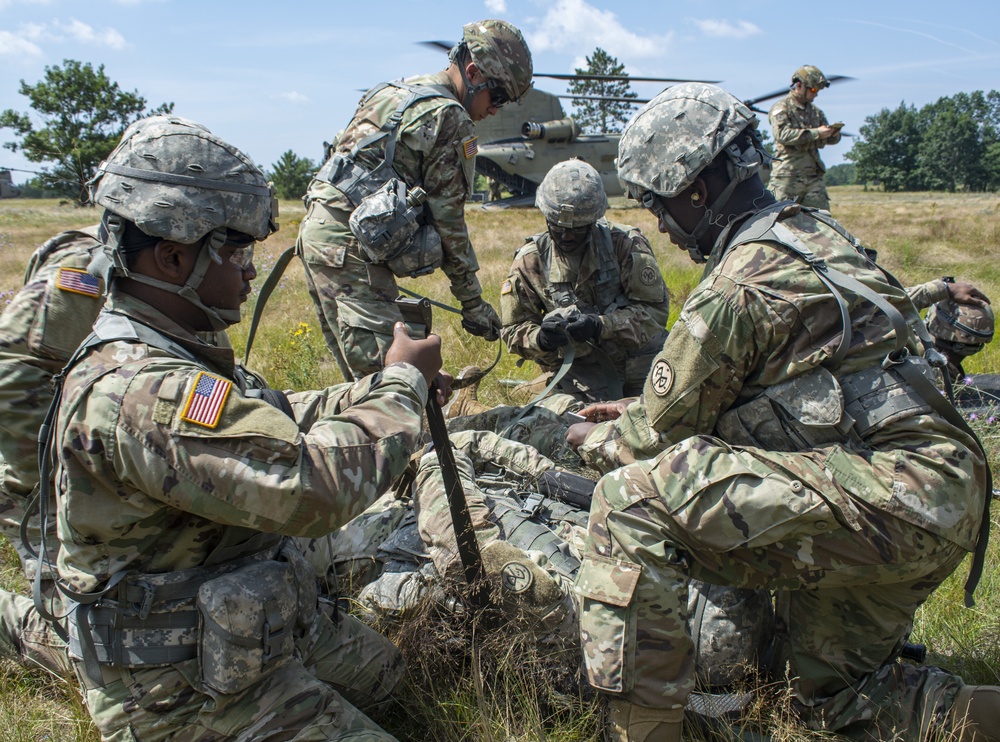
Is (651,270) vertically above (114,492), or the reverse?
(651,270)

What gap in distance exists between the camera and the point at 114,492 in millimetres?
1918

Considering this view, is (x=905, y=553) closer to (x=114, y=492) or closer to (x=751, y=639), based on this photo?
(x=751, y=639)

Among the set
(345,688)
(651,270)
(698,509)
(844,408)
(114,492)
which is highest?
(651,270)

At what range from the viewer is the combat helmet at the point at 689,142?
2631 millimetres

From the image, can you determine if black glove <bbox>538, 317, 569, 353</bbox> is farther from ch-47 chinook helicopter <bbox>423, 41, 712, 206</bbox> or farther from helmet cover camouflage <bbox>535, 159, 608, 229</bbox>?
ch-47 chinook helicopter <bbox>423, 41, 712, 206</bbox>

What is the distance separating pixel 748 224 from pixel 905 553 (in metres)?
1.17

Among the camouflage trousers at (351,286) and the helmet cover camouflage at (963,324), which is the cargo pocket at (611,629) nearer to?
the camouflage trousers at (351,286)

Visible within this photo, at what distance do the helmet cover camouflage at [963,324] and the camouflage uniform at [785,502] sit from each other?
2936mm

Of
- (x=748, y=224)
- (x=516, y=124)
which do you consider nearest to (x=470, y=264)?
(x=748, y=224)

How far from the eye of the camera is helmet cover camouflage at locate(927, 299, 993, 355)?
16.0 feet

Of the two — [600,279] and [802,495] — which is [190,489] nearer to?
[802,495]

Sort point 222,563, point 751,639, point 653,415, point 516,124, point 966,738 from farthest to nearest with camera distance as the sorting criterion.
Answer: point 516,124 < point 751,639 < point 653,415 < point 966,738 < point 222,563

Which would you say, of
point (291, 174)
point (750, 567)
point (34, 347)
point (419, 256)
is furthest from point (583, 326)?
point (291, 174)

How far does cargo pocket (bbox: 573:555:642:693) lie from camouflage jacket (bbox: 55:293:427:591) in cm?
77
